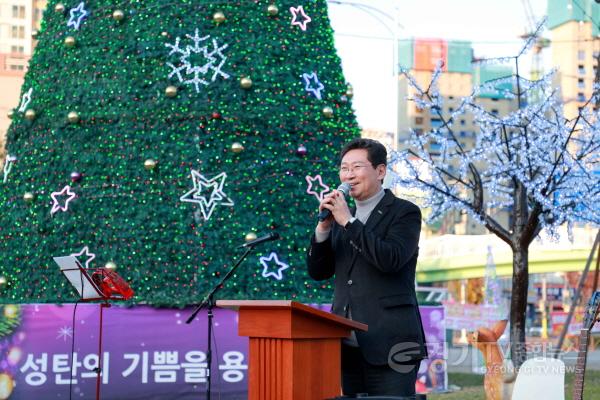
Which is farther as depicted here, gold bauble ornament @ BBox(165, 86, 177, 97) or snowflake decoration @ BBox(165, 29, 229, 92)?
snowflake decoration @ BBox(165, 29, 229, 92)

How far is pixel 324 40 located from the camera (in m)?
11.2

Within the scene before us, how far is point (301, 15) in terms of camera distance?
1106 centimetres

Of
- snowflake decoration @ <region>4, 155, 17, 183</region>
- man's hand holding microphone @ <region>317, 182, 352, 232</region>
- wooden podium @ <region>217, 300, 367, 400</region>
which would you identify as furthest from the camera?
snowflake decoration @ <region>4, 155, 17, 183</region>

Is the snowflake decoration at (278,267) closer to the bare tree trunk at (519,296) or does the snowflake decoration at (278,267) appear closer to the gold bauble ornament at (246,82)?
the gold bauble ornament at (246,82)

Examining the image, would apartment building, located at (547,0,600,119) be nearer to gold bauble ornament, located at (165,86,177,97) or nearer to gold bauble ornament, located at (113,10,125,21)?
gold bauble ornament, located at (113,10,125,21)

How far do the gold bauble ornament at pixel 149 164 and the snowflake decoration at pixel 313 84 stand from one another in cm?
209

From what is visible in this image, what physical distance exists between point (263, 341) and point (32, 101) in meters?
8.45

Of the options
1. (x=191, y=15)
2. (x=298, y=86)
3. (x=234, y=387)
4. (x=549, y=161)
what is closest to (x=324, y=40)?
(x=298, y=86)

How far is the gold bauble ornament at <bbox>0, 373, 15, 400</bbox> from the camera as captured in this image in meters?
9.16

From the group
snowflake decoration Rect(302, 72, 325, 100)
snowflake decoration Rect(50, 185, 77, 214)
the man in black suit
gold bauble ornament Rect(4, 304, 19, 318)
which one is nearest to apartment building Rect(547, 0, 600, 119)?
snowflake decoration Rect(302, 72, 325, 100)

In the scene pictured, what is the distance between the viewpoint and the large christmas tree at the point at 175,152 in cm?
1022

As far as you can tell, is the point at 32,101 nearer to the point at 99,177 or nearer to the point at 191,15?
the point at 99,177

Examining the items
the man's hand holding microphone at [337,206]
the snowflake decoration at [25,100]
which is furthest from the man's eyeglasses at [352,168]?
the snowflake decoration at [25,100]

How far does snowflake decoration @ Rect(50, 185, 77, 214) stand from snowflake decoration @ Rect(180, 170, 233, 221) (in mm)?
1386
